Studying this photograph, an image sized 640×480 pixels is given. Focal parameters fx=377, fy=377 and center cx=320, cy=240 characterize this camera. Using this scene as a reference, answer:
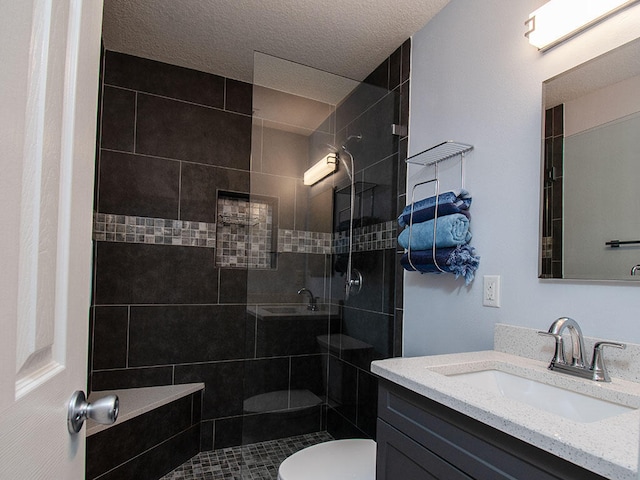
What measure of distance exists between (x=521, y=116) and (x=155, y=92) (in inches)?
90.0

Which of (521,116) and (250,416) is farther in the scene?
(250,416)

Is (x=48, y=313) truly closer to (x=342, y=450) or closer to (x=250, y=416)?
(x=342, y=450)

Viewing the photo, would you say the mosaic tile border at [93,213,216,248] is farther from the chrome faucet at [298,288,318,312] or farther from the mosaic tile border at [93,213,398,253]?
the chrome faucet at [298,288,318,312]

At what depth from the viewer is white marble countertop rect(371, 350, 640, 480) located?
64 centimetres

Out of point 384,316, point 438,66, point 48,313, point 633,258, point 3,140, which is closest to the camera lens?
point 3,140

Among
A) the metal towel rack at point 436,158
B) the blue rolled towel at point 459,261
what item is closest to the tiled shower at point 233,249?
the metal towel rack at point 436,158

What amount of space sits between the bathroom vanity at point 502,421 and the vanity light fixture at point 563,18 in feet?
3.44

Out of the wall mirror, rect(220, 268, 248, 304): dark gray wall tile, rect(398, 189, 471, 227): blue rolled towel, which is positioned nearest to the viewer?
the wall mirror

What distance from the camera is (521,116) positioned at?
1.46 metres

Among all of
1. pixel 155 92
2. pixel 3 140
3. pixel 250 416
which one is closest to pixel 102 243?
pixel 155 92

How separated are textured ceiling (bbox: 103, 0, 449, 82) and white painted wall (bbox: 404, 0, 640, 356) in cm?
27

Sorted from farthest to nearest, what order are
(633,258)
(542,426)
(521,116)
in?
(521,116)
(633,258)
(542,426)

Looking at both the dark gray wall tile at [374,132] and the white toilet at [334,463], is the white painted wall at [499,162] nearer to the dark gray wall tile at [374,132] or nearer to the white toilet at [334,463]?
the dark gray wall tile at [374,132]

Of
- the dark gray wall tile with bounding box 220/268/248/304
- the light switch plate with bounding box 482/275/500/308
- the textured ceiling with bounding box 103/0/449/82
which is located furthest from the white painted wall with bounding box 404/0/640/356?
the dark gray wall tile with bounding box 220/268/248/304
